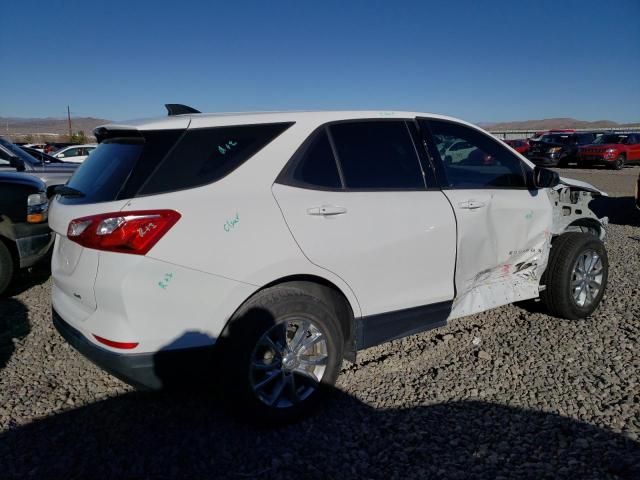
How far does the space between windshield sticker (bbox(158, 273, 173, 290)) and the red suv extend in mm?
24630

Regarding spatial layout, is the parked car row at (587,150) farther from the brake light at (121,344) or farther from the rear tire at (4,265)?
the brake light at (121,344)

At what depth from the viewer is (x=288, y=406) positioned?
2857mm

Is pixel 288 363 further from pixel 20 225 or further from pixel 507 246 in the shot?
pixel 20 225

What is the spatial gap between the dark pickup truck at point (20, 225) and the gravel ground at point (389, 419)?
1049 mm

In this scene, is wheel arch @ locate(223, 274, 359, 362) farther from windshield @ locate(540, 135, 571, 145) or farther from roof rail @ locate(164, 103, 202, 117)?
windshield @ locate(540, 135, 571, 145)

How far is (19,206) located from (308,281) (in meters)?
3.86

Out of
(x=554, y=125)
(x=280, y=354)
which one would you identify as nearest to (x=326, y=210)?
(x=280, y=354)

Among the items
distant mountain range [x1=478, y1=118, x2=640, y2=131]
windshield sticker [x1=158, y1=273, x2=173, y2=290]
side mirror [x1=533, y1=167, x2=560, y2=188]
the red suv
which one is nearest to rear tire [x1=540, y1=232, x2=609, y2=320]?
side mirror [x1=533, y1=167, x2=560, y2=188]

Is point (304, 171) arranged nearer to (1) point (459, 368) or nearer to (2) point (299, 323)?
(2) point (299, 323)

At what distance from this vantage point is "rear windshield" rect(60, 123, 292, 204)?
8.13ft

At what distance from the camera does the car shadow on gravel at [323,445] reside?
2510 millimetres

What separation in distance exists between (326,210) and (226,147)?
0.65m

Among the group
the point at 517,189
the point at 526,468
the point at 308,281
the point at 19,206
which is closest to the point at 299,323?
the point at 308,281

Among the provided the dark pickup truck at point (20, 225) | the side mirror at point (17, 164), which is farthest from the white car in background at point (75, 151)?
the dark pickup truck at point (20, 225)
